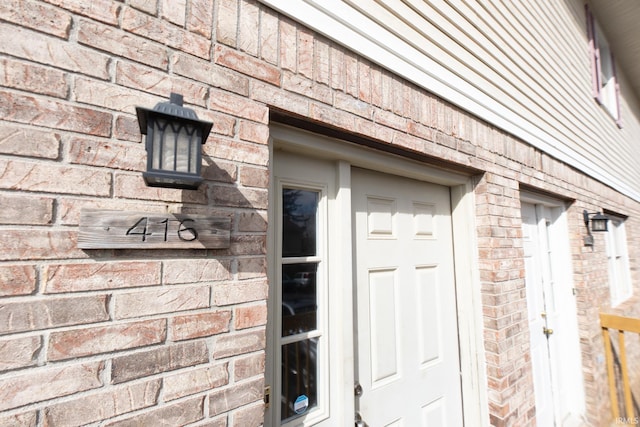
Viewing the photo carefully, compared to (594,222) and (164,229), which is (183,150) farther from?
(594,222)

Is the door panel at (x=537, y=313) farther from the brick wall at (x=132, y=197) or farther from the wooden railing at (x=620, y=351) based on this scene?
the brick wall at (x=132, y=197)

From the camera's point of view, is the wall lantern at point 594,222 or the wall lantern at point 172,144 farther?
the wall lantern at point 594,222

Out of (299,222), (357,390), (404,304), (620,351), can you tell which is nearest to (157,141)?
(299,222)

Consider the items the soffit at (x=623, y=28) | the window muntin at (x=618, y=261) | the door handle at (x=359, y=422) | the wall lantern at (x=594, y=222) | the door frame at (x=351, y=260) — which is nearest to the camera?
the door frame at (x=351, y=260)

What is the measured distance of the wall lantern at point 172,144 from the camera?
2.40ft

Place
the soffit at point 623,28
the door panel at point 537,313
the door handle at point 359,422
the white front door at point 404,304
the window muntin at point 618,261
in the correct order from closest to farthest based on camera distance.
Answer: the door handle at point 359,422
the white front door at point 404,304
the door panel at point 537,313
the soffit at point 623,28
the window muntin at point 618,261

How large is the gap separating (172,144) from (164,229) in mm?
260

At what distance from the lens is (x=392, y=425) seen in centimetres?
164

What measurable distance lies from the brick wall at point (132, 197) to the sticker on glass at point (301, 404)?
37 cm

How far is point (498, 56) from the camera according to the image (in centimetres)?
236

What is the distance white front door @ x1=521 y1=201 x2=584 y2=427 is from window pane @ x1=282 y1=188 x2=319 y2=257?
7.81 feet

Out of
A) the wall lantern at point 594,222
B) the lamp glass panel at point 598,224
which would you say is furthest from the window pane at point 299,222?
the lamp glass panel at point 598,224

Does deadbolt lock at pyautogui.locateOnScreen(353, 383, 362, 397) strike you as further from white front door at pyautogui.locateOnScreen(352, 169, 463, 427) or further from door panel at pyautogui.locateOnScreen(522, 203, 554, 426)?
door panel at pyautogui.locateOnScreen(522, 203, 554, 426)

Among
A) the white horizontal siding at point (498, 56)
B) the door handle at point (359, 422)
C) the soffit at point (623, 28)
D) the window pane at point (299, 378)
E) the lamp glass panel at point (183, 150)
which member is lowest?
the door handle at point (359, 422)
